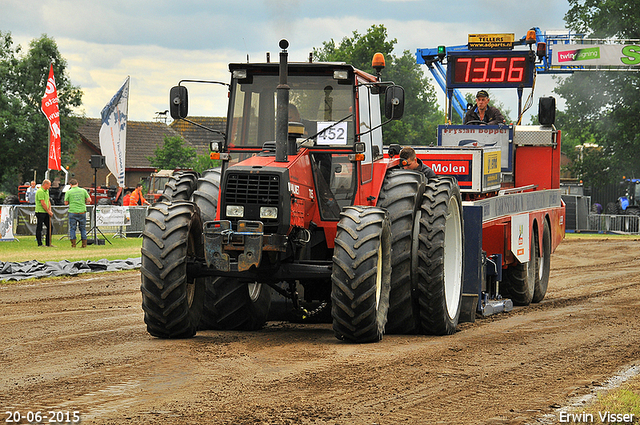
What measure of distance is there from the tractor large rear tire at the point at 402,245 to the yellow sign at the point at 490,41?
7569mm

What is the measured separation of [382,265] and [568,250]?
19.0 m

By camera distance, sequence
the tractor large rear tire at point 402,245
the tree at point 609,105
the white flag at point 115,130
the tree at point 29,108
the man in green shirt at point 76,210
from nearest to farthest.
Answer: the tractor large rear tire at point 402,245
the man in green shirt at point 76,210
the white flag at point 115,130
the tree at point 609,105
the tree at point 29,108

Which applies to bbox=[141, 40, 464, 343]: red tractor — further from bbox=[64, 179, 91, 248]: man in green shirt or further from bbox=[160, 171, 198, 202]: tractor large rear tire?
bbox=[64, 179, 91, 248]: man in green shirt

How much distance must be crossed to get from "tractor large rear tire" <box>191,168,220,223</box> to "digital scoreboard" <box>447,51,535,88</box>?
747 centimetres

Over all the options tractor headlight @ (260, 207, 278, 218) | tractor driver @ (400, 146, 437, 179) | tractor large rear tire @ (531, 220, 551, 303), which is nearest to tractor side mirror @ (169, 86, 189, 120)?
tractor headlight @ (260, 207, 278, 218)

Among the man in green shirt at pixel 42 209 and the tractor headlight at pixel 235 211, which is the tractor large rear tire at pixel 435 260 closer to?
the tractor headlight at pixel 235 211

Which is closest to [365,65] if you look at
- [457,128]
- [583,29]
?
[583,29]

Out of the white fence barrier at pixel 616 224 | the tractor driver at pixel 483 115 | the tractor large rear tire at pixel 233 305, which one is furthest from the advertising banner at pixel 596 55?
the tractor large rear tire at pixel 233 305

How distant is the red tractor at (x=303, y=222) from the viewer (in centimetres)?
786

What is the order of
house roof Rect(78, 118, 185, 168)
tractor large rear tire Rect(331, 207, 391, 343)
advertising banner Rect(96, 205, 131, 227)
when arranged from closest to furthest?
tractor large rear tire Rect(331, 207, 391, 343), advertising banner Rect(96, 205, 131, 227), house roof Rect(78, 118, 185, 168)

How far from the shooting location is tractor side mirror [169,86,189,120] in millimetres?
8445

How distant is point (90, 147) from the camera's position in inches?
2628

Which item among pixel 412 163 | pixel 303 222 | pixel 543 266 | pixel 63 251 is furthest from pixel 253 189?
pixel 63 251

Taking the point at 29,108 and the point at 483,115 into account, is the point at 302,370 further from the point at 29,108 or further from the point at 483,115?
the point at 29,108
